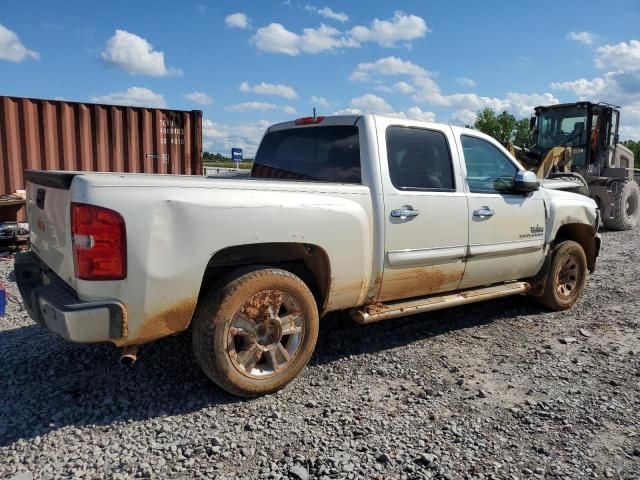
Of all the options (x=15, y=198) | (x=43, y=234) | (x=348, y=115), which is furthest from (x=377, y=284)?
(x=15, y=198)

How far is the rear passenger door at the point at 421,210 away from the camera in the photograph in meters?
3.94

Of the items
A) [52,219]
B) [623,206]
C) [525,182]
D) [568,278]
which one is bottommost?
[568,278]

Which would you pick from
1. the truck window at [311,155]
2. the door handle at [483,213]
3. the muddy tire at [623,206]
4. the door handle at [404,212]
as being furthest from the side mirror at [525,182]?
the muddy tire at [623,206]

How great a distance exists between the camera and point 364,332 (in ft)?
15.6

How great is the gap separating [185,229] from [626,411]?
3014 mm

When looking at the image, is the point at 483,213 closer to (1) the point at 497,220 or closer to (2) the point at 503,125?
(1) the point at 497,220

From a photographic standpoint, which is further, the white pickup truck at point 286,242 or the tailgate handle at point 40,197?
the tailgate handle at point 40,197

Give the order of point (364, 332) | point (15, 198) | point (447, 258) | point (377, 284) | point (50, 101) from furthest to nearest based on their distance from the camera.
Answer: point (50, 101)
point (15, 198)
point (364, 332)
point (447, 258)
point (377, 284)

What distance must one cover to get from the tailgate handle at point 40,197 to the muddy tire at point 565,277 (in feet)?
15.1

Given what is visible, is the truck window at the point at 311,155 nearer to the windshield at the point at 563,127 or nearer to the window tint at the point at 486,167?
the window tint at the point at 486,167

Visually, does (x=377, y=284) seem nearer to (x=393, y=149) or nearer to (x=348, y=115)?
(x=393, y=149)

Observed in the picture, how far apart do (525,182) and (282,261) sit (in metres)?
2.40

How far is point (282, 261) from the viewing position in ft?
12.3

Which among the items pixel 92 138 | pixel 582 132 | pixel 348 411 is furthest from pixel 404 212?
pixel 582 132
